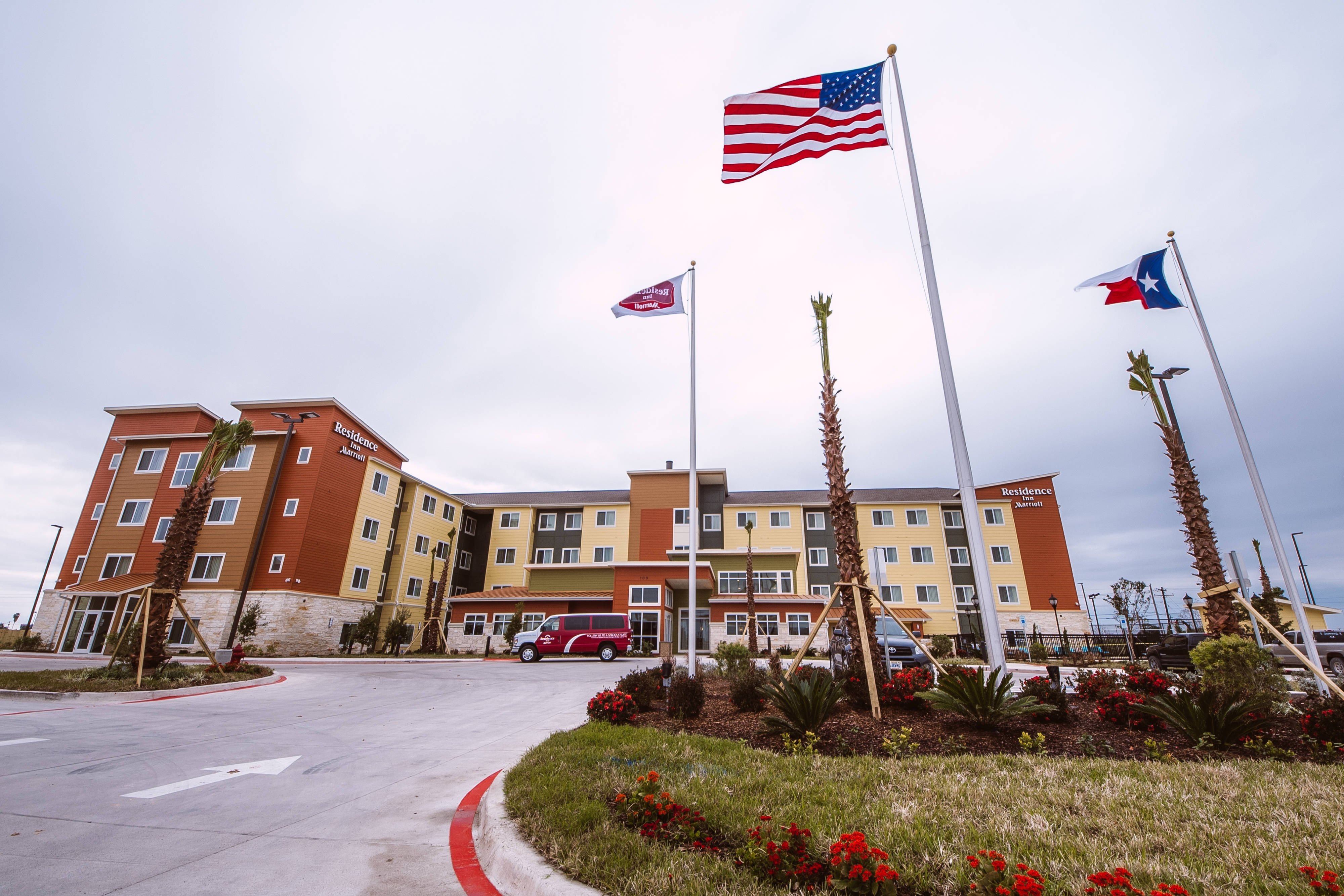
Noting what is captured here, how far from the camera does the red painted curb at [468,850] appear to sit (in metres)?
3.94

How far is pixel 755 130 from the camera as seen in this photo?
433 inches

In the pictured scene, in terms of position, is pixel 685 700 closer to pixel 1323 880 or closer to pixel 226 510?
pixel 1323 880

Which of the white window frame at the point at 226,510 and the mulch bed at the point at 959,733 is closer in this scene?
the mulch bed at the point at 959,733

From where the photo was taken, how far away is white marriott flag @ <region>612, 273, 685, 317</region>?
50.1ft

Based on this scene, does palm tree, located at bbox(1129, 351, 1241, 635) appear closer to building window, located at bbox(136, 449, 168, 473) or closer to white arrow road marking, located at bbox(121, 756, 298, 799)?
white arrow road marking, located at bbox(121, 756, 298, 799)

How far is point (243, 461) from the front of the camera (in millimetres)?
36781

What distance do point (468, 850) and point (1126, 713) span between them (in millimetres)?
8463

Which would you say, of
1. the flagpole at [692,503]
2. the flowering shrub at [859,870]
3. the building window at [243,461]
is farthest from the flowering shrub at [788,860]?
the building window at [243,461]

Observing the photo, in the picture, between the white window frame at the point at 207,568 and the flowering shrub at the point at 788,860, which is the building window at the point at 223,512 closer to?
the white window frame at the point at 207,568

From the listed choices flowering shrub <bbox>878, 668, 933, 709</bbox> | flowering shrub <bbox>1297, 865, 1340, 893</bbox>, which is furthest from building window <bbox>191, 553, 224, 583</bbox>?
flowering shrub <bbox>1297, 865, 1340, 893</bbox>

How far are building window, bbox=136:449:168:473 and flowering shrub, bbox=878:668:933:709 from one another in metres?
46.2

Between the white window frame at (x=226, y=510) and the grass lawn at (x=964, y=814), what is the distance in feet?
125

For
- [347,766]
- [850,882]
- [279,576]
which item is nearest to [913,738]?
[850,882]

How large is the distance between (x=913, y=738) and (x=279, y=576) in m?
37.0
